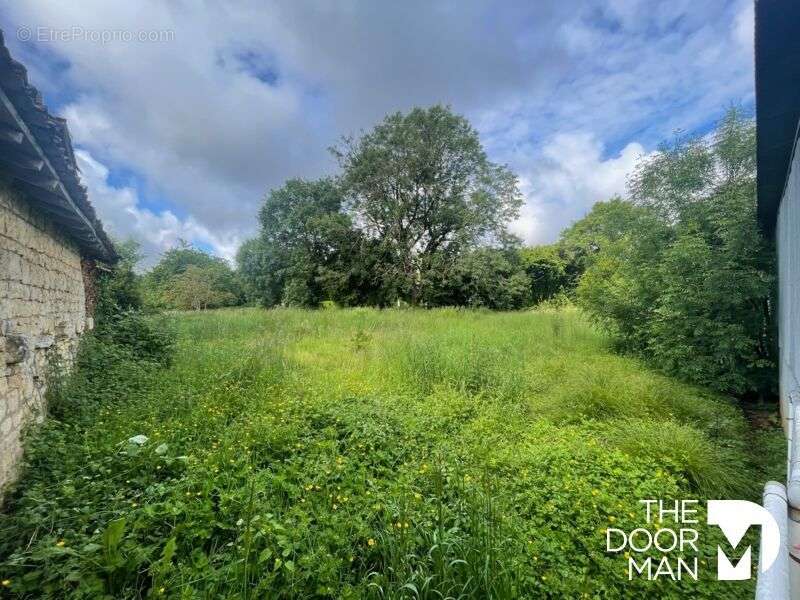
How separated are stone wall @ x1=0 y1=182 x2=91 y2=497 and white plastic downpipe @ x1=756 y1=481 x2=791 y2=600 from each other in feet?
13.5

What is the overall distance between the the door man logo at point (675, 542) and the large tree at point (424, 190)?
52.0 ft

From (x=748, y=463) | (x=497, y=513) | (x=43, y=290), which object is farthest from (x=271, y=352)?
(x=748, y=463)

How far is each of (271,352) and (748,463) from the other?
668cm

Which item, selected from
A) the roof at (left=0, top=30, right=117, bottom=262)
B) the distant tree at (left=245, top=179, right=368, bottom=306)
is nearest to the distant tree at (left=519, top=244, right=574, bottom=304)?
the distant tree at (left=245, top=179, right=368, bottom=306)

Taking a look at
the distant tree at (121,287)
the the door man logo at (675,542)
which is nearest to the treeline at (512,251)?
the distant tree at (121,287)

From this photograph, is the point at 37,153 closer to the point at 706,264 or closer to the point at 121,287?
the point at 121,287

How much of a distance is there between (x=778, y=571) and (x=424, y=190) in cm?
1925

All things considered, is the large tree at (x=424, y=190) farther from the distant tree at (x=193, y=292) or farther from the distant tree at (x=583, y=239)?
the distant tree at (x=193, y=292)

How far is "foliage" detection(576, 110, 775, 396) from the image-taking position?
5445 mm

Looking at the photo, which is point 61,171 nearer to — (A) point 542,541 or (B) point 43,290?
(B) point 43,290

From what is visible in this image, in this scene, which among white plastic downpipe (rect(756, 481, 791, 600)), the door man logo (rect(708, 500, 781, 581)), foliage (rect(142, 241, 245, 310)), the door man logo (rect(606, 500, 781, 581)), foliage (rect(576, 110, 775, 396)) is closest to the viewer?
white plastic downpipe (rect(756, 481, 791, 600))

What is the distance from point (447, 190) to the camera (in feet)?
62.2

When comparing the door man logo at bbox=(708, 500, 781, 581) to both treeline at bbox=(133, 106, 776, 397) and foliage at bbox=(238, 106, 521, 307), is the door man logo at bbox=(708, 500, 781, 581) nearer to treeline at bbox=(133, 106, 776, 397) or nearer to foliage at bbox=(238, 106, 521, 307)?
treeline at bbox=(133, 106, 776, 397)

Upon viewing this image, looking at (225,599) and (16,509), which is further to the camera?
(16,509)
